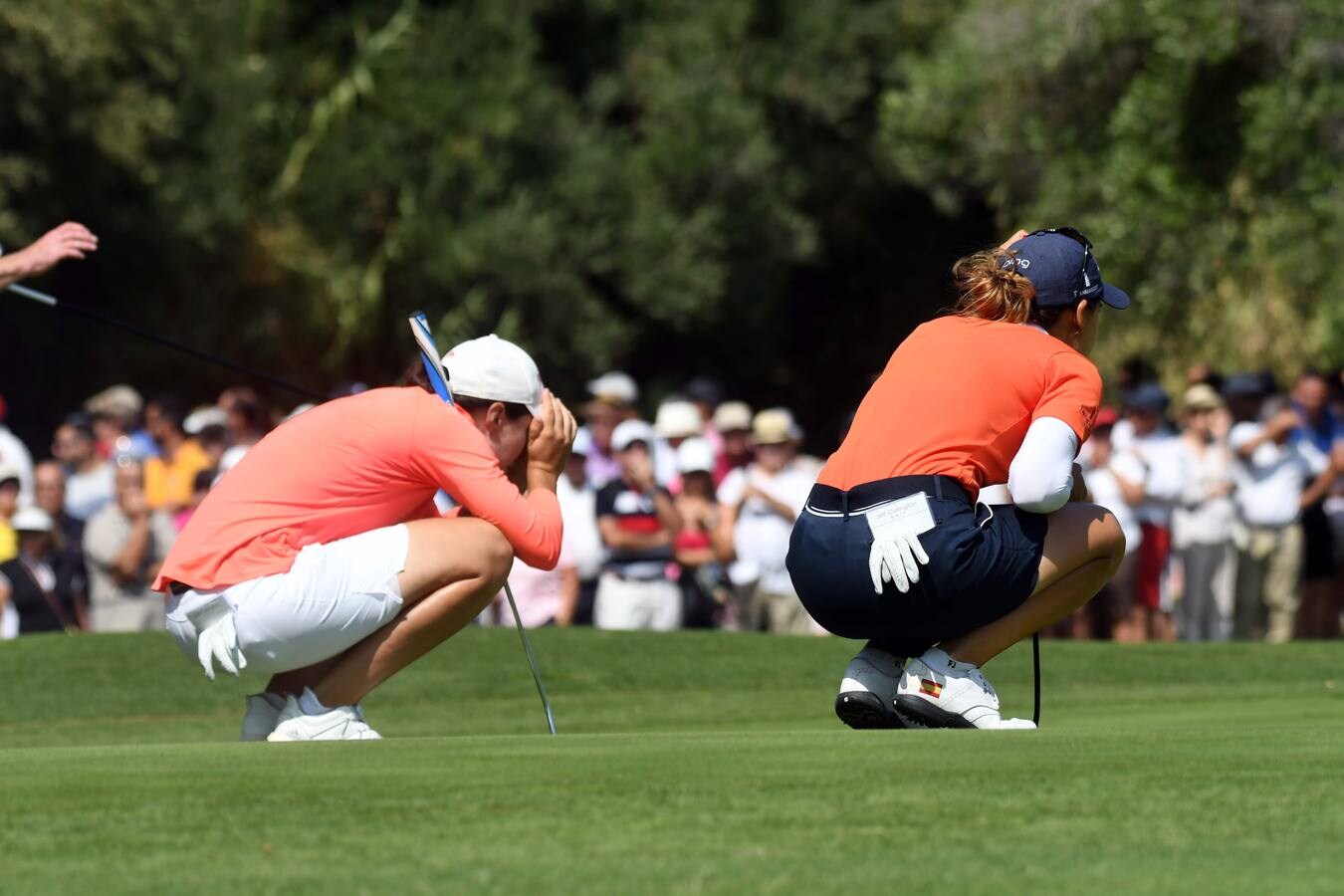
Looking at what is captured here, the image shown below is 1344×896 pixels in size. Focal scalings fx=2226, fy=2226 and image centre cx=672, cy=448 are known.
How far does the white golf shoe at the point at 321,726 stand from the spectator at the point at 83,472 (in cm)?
841

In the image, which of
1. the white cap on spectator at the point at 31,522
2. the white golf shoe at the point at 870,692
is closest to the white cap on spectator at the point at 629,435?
the white cap on spectator at the point at 31,522

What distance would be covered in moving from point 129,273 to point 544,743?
22.3 meters

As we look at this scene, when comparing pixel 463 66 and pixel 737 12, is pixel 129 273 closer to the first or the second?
pixel 463 66

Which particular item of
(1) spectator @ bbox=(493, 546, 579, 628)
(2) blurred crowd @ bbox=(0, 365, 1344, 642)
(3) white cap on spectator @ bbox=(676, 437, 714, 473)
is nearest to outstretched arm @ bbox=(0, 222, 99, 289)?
(2) blurred crowd @ bbox=(0, 365, 1344, 642)

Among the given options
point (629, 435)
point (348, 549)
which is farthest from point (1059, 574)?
point (629, 435)

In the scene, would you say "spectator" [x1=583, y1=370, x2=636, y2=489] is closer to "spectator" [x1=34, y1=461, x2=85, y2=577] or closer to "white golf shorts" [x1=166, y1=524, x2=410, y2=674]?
"spectator" [x1=34, y1=461, x2=85, y2=577]

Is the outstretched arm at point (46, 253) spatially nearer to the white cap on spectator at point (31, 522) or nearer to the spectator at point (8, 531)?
the spectator at point (8, 531)

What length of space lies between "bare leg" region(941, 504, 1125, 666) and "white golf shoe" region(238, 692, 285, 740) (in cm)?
211

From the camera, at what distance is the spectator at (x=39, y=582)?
45.3ft

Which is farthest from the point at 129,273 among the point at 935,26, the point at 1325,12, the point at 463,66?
the point at 1325,12

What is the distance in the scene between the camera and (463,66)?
2961 centimetres

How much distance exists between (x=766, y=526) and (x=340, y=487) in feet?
27.2

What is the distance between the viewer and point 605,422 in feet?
53.2

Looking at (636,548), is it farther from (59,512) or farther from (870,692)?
(870,692)
